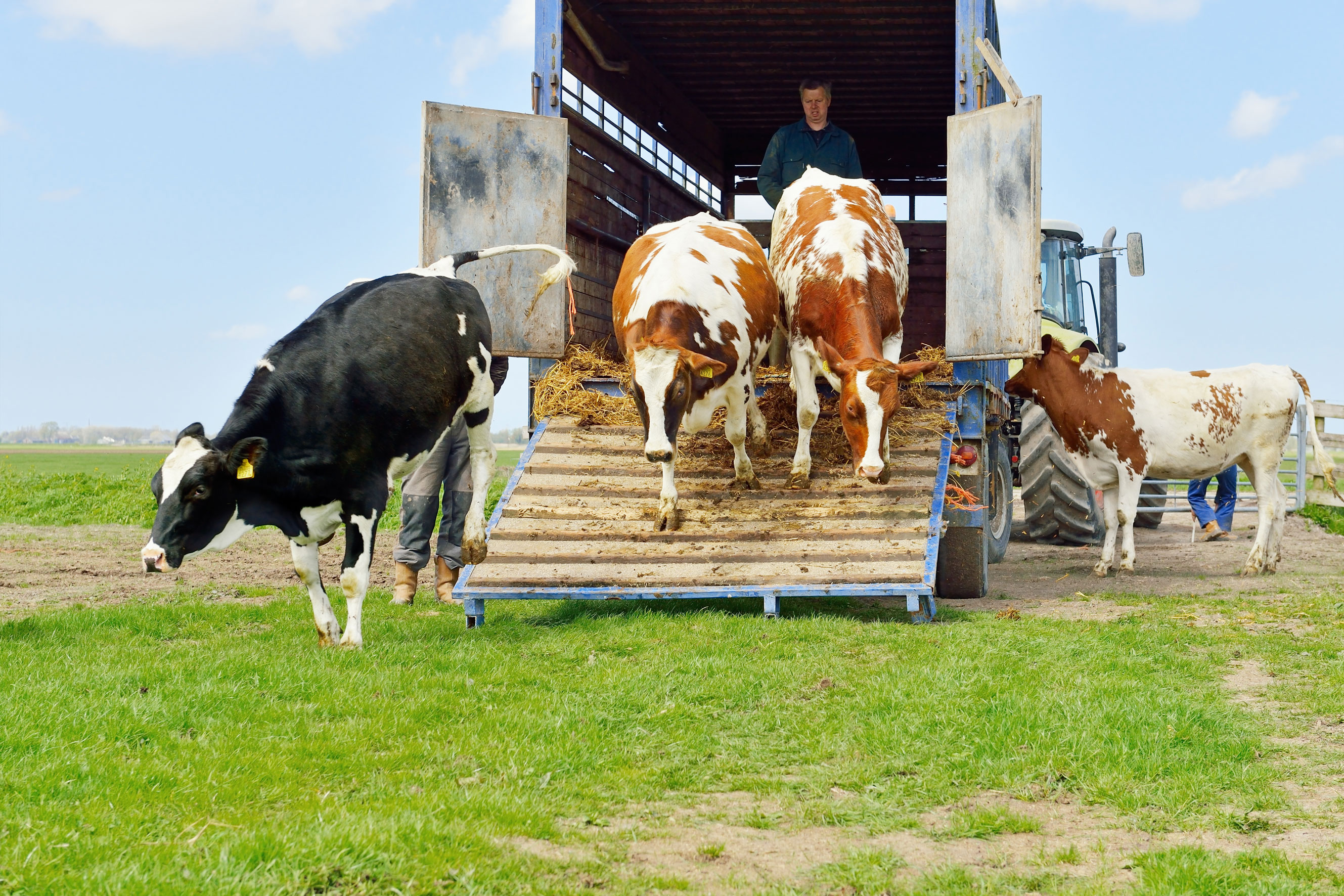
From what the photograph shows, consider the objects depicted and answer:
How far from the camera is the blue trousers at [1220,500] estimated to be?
44.4ft

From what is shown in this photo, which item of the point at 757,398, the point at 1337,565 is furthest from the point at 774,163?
the point at 1337,565

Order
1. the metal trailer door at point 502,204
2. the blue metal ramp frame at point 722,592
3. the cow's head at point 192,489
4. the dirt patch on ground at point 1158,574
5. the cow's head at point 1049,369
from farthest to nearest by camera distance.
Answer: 1. the cow's head at point 1049,369
2. the metal trailer door at point 502,204
3. the dirt patch on ground at point 1158,574
4. the blue metal ramp frame at point 722,592
5. the cow's head at point 192,489

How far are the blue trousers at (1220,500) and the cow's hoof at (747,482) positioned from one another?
804cm

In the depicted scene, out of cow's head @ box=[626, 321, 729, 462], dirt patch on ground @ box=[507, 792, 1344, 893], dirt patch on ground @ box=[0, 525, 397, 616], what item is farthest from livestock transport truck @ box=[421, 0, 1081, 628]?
dirt patch on ground @ box=[507, 792, 1344, 893]

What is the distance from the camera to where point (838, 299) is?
24.4ft

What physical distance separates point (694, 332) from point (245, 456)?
108 inches

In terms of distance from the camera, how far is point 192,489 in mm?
5484

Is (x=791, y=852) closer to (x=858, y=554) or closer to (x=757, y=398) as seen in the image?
(x=858, y=554)

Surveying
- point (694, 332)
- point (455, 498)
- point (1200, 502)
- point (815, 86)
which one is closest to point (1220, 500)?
point (1200, 502)

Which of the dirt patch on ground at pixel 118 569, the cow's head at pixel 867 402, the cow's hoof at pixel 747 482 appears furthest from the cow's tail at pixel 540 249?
the dirt patch on ground at pixel 118 569

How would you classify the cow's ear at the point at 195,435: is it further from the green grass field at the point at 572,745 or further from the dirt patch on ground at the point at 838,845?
the dirt patch on ground at the point at 838,845

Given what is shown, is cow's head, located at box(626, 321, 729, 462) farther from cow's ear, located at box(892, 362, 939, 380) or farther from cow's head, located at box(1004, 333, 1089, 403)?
cow's head, located at box(1004, 333, 1089, 403)

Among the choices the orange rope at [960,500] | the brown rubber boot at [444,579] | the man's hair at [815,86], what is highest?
the man's hair at [815,86]

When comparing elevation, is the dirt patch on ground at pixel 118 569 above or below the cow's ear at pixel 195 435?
below
